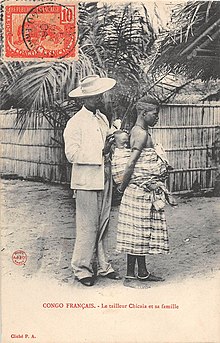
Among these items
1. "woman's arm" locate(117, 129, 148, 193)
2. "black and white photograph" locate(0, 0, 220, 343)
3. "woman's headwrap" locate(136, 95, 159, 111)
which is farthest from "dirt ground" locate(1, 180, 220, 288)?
"woman's headwrap" locate(136, 95, 159, 111)

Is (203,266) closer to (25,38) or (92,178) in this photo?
(92,178)

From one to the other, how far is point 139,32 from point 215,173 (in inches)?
14.3

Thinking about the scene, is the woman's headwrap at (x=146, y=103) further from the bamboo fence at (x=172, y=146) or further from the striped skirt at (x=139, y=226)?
the striped skirt at (x=139, y=226)

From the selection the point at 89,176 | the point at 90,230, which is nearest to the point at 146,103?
the point at 89,176

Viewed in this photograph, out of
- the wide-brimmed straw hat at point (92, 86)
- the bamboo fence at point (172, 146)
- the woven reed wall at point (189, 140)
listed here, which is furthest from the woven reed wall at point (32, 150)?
the woven reed wall at point (189, 140)

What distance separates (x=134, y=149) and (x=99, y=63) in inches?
8.2

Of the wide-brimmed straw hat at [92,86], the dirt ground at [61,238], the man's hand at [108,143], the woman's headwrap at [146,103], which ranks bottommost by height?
the dirt ground at [61,238]

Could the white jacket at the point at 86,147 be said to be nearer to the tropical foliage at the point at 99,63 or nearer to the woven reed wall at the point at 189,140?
the tropical foliage at the point at 99,63

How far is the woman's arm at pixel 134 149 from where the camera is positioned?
1483 millimetres

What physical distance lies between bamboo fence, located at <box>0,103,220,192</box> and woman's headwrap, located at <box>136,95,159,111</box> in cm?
3

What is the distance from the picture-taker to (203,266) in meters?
1.52

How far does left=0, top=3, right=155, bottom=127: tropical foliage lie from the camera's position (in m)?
1.50

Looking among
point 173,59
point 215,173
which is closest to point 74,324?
point 215,173

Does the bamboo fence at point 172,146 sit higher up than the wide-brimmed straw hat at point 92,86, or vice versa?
the wide-brimmed straw hat at point 92,86
